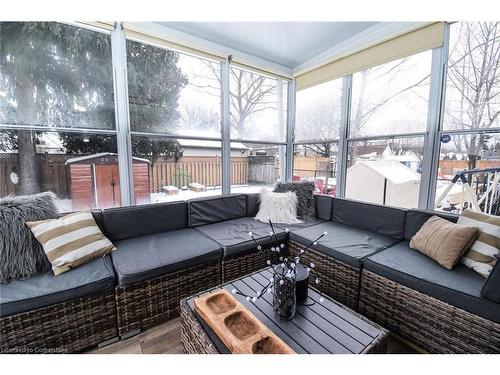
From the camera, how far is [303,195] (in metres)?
2.74

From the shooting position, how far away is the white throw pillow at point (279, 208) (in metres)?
2.53

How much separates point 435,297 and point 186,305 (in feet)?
4.68

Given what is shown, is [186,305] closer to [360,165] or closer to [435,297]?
[435,297]

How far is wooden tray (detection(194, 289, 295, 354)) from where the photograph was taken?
92cm

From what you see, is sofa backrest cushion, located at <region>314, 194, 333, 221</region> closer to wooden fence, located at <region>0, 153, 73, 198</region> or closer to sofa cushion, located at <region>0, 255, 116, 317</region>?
sofa cushion, located at <region>0, 255, 116, 317</region>

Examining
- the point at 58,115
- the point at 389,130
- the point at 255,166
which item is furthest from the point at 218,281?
the point at 389,130

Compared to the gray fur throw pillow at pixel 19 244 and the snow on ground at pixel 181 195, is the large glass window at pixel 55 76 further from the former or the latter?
the gray fur throw pillow at pixel 19 244

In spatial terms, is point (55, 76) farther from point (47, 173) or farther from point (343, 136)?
point (343, 136)

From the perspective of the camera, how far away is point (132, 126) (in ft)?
7.66

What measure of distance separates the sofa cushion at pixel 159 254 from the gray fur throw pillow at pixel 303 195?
1.18m

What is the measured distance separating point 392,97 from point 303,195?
142 cm

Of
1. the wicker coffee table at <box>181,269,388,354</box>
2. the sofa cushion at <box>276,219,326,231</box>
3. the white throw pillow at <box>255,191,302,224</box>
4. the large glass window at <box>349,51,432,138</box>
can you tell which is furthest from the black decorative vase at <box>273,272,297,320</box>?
the large glass window at <box>349,51,432,138</box>

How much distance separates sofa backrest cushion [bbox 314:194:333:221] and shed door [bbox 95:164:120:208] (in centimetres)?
225
